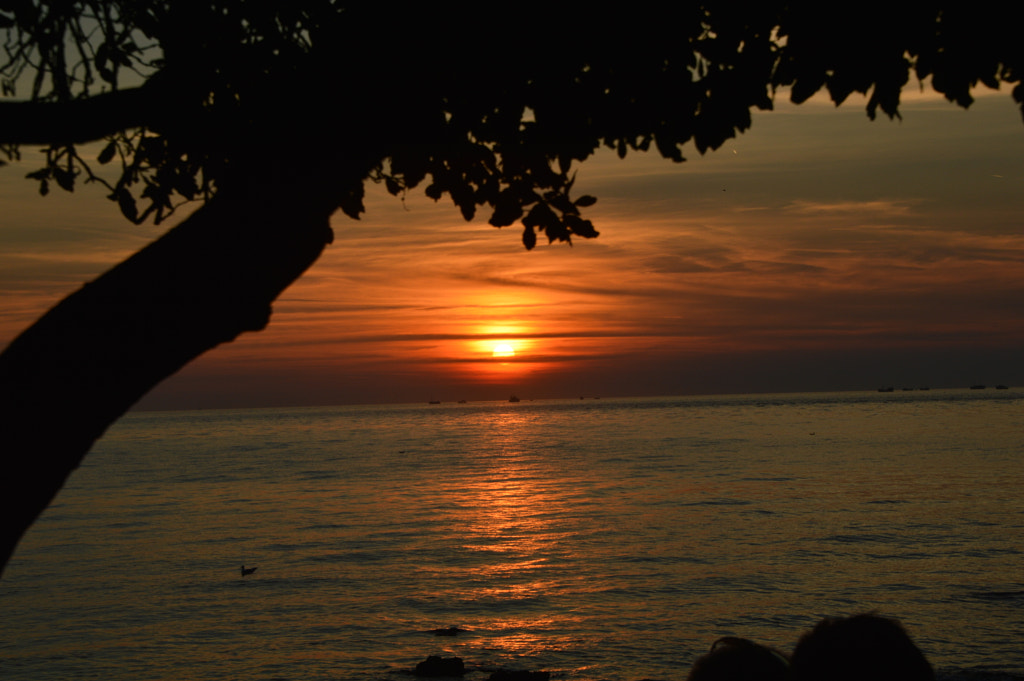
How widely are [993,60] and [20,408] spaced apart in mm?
4399

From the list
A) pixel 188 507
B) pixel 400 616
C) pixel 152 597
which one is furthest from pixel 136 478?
pixel 400 616

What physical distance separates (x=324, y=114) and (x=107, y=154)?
382cm

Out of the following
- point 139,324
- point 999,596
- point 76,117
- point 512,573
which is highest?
point 76,117

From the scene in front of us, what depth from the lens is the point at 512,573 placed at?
25.0 metres

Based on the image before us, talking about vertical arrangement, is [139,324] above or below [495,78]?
below

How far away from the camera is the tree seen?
2396 mm

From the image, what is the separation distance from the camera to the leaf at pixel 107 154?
5914 mm

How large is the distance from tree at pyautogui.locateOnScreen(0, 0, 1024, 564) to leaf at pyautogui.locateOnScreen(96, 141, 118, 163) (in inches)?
0.9

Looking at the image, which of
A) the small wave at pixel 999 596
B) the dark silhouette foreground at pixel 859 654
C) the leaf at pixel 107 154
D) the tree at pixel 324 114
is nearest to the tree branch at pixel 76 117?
the tree at pixel 324 114

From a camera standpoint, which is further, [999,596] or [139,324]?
[999,596]

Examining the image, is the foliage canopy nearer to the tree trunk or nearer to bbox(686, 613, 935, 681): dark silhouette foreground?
the tree trunk

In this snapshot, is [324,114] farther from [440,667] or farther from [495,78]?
[440,667]

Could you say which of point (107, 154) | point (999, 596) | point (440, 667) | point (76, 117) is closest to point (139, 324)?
point (76, 117)

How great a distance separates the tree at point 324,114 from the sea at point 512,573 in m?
12.3
